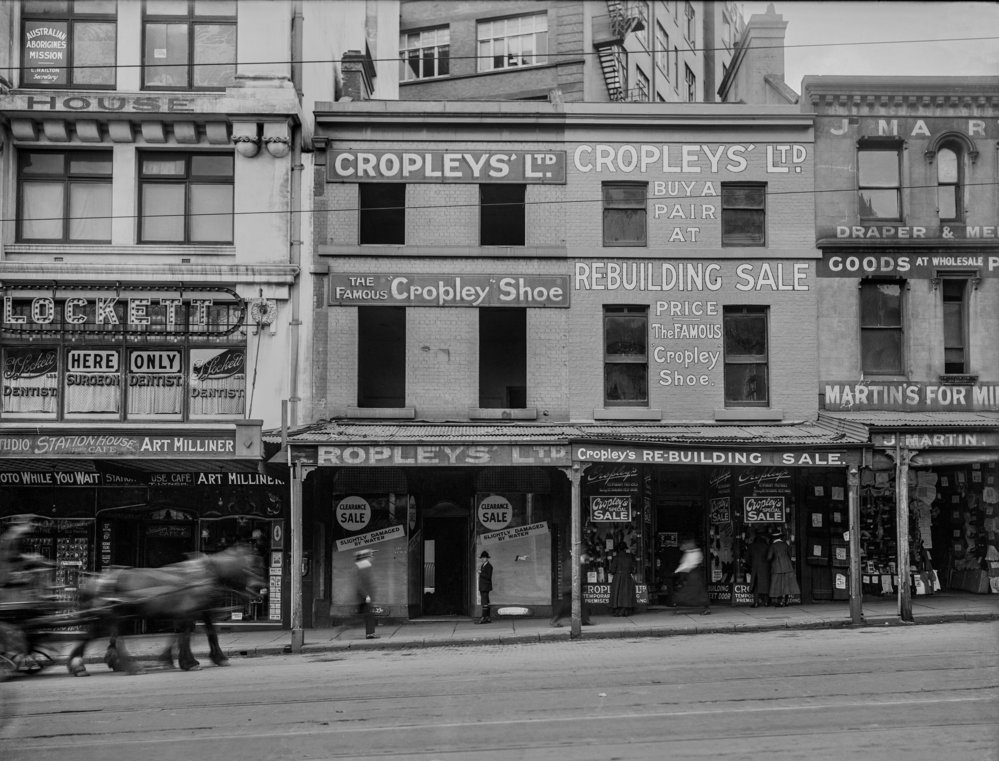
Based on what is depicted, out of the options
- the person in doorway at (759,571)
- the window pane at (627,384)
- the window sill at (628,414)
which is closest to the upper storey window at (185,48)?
the window pane at (627,384)

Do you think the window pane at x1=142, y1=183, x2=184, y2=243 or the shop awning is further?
the window pane at x1=142, y1=183, x2=184, y2=243

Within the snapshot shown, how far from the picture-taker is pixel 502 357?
22484mm

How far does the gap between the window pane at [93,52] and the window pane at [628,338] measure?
39.3ft

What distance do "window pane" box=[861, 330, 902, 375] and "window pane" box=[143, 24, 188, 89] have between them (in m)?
15.8

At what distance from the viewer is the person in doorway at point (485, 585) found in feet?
68.4

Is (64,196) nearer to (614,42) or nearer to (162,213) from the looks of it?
(162,213)

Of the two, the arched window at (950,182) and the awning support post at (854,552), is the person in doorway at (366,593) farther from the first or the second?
the arched window at (950,182)

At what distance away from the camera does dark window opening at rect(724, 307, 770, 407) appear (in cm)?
2227

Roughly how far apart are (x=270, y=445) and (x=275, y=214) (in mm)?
5079

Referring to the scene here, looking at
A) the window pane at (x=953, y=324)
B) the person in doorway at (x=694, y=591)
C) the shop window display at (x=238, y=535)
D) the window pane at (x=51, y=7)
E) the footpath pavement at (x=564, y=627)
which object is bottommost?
the footpath pavement at (x=564, y=627)

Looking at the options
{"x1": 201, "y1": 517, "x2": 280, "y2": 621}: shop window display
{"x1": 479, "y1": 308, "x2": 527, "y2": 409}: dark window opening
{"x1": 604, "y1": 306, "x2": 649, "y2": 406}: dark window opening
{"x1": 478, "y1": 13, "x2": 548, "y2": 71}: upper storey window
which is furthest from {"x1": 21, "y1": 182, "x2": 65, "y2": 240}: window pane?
{"x1": 478, "y1": 13, "x2": 548, "y2": 71}: upper storey window

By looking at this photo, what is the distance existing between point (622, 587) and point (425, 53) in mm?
25611

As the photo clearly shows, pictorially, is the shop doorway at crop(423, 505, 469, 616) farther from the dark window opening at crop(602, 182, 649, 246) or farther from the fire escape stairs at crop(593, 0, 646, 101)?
the fire escape stairs at crop(593, 0, 646, 101)

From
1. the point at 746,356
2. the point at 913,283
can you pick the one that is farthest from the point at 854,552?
the point at 913,283
